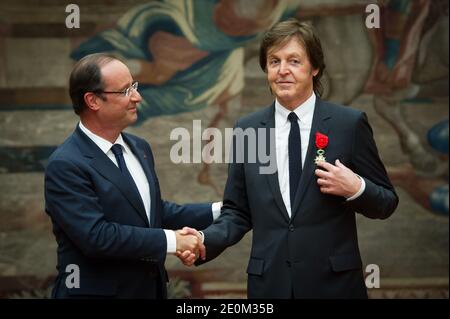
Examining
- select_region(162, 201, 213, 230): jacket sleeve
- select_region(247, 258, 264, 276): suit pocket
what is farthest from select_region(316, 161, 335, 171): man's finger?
select_region(162, 201, 213, 230): jacket sleeve

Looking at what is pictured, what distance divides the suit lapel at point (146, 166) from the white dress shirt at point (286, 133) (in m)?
0.71

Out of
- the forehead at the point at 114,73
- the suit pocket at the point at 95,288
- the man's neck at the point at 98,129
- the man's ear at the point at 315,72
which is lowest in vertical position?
the suit pocket at the point at 95,288

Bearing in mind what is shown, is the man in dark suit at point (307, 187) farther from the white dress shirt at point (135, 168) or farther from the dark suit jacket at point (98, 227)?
the dark suit jacket at point (98, 227)

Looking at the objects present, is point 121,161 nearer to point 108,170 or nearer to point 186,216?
point 108,170

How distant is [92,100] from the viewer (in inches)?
174

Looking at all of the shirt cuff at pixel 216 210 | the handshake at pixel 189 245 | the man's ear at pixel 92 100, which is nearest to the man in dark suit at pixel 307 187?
the handshake at pixel 189 245

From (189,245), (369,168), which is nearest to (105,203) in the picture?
(189,245)

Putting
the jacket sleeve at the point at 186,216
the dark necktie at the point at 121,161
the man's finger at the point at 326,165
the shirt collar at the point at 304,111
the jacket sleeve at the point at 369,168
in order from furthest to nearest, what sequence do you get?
the jacket sleeve at the point at 186,216
the dark necktie at the point at 121,161
the shirt collar at the point at 304,111
the jacket sleeve at the point at 369,168
the man's finger at the point at 326,165

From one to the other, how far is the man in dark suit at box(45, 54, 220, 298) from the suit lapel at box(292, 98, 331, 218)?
0.70m

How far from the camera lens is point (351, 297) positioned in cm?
413

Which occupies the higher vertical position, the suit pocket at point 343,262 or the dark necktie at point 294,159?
the dark necktie at point 294,159

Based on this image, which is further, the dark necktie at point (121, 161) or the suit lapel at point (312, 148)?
the dark necktie at point (121, 161)

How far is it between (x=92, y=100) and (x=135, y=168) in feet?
1.38

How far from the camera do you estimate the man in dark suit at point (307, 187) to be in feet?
13.5
